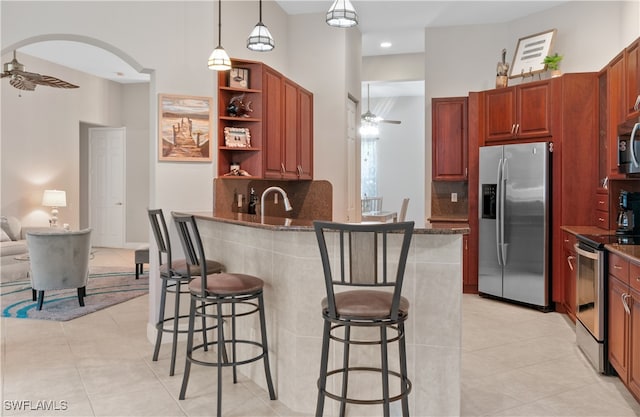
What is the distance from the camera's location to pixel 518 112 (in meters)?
5.59

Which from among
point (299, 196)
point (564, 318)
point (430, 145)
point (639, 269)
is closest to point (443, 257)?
point (639, 269)

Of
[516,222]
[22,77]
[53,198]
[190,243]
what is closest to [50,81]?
[22,77]

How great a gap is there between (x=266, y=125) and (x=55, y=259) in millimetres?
2644

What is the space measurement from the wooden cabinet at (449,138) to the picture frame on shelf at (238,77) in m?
2.87

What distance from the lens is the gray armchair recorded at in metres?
5.23

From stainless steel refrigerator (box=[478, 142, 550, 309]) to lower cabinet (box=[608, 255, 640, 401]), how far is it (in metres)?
1.94

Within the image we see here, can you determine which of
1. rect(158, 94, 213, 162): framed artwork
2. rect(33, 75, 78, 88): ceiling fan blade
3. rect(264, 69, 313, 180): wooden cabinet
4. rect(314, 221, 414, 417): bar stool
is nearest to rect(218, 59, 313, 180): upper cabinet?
rect(264, 69, 313, 180): wooden cabinet

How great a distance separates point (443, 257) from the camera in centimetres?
266

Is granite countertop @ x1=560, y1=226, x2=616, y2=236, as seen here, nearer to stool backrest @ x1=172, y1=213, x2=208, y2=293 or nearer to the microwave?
the microwave

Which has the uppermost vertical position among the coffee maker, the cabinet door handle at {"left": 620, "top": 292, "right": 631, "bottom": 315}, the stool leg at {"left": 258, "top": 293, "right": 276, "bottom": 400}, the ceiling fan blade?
the ceiling fan blade

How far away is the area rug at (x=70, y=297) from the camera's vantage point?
521 centimetres

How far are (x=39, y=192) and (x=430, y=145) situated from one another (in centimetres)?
641

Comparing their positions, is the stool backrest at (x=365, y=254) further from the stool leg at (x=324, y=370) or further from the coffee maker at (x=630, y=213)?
the coffee maker at (x=630, y=213)

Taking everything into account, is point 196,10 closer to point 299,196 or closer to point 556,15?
point 299,196
